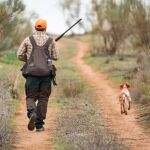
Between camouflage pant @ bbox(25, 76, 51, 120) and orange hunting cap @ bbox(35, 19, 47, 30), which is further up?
orange hunting cap @ bbox(35, 19, 47, 30)

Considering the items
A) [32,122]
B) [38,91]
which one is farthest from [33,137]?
[38,91]

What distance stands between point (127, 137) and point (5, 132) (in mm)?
2382

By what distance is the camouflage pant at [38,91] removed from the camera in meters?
11.5

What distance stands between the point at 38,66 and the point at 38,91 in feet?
1.87

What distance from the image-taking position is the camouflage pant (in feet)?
37.7

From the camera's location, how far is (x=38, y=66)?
37.1 feet

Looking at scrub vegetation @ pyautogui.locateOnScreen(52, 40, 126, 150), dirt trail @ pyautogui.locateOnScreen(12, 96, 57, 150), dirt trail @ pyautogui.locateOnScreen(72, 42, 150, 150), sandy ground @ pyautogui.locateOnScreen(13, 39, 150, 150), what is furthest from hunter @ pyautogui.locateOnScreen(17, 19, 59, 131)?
dirt trail @ pyautogui.locateOnScreen(72, 42, 150, 150)

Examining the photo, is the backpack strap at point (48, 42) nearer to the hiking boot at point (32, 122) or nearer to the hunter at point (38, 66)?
the hunter at point (38, 66)

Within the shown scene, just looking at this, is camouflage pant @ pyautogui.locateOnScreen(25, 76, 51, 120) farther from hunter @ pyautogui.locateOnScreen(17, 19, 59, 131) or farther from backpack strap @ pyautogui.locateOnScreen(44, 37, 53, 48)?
backpack strap @ pyautogui.locateOnScreen(44, 37, 53, 48)

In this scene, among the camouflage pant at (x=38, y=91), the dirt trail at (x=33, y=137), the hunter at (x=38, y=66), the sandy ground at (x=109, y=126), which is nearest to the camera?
the dirt trail at (x=33, y=137)

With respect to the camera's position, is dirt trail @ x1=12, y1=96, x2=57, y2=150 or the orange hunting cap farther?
the orange hunting cap

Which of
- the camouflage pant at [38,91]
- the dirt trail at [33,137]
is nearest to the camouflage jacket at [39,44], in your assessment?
the camouflage pant at [38,91]

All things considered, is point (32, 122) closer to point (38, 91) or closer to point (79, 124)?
point (38, 91)

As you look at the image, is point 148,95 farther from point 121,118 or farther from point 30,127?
point 30,127
